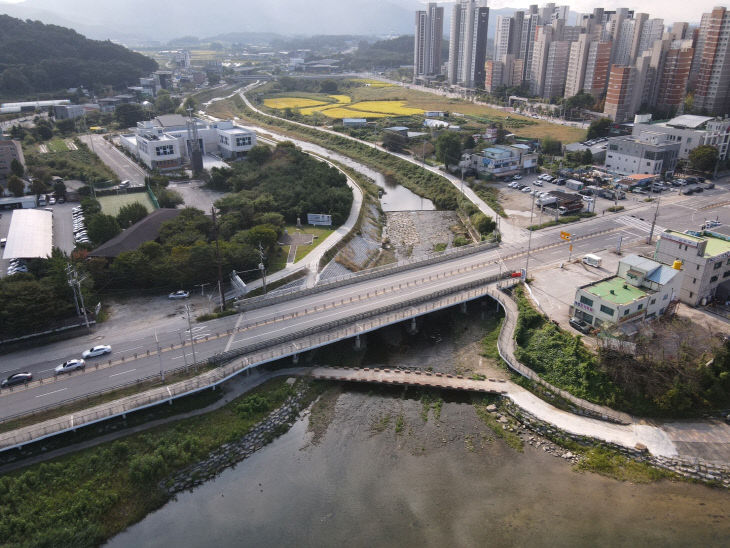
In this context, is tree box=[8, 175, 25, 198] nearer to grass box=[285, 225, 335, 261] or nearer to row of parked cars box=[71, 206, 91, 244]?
row of parked cars box=[71, 206, 91, 244]

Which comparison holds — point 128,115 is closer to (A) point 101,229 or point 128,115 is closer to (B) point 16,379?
(A) point 101,229

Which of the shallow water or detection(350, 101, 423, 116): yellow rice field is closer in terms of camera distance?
the shallow water

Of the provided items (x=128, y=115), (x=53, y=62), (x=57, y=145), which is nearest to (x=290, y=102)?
(x=128, y=115)

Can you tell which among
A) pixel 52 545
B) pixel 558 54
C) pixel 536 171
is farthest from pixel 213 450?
pixel 558 54

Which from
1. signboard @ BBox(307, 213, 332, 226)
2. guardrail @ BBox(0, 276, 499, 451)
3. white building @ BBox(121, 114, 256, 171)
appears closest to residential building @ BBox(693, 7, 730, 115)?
signboard @ BBox(307, 213, 332, 226)

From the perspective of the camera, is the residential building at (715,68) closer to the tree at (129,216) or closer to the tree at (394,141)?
the tree at (394,141)
